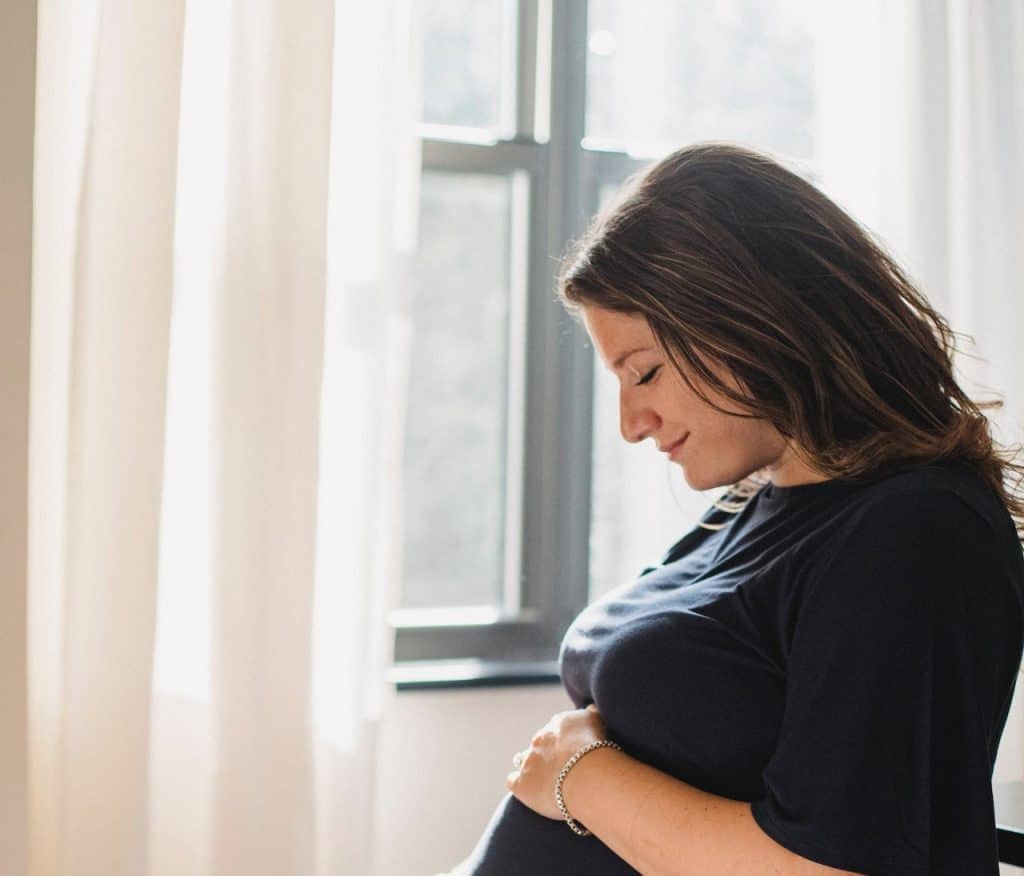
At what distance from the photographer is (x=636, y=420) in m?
1.25

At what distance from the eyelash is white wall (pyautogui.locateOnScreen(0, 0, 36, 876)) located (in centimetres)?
71

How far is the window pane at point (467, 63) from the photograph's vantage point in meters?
2.17

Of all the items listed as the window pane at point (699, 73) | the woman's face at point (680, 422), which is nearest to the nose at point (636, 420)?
the woman's face at point (680, 422)

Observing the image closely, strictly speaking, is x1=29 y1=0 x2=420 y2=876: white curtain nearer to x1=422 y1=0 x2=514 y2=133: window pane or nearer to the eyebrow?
x1=422 y1=0 x2=514 y2=133: window pane

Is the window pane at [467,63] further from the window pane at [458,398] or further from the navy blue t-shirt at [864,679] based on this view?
the navy blue t-shirt at [864,679]

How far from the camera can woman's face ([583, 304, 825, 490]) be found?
3.88 ft

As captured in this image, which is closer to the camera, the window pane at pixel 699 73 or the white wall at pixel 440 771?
the white wall at pixel 440 771

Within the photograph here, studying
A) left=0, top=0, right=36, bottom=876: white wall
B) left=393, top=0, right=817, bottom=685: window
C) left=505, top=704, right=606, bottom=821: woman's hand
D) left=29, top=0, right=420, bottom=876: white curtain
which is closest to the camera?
left=505, top=704, right=606, bottom=821: woman's hand

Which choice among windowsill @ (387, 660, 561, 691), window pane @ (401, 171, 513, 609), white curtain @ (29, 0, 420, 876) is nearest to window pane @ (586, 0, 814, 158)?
window pane @ (401, 171, 513, 609)

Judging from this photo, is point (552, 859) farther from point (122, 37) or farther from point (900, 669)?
point (122, 37)

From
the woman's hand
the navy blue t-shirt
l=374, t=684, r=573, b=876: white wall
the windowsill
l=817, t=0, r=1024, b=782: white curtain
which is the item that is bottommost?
l=374, t=684, r=573, b=876: white wall

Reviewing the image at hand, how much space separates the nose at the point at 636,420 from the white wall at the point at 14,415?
2.26 feet

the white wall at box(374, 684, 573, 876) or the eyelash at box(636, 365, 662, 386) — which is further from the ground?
the eyelash at box(636, 365, 662, 386)

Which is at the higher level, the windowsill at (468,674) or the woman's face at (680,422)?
the woman's face at (680,422)
